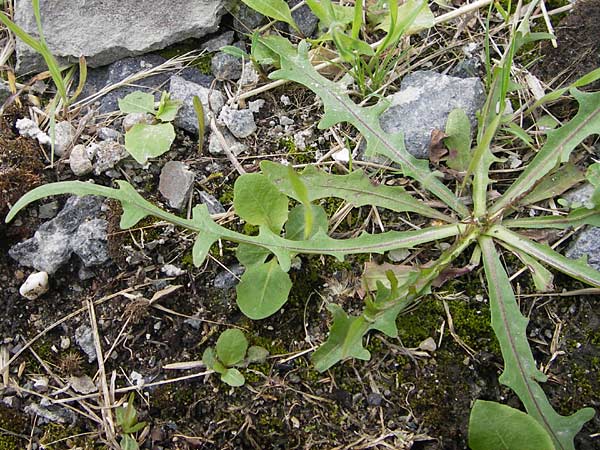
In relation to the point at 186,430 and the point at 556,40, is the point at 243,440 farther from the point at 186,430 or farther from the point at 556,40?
the point at 556,40

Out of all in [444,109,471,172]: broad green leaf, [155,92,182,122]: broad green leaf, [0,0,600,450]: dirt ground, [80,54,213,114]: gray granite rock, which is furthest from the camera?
[80,54,213,114]: gray granite rock

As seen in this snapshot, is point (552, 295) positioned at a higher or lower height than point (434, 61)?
lower

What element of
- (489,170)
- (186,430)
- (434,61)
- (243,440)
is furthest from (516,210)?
(186,430)

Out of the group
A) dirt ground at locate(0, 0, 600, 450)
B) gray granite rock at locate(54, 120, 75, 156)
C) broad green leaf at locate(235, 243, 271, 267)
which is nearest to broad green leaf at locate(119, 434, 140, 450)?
dirt ground at locate(0, 0, 600, 450)

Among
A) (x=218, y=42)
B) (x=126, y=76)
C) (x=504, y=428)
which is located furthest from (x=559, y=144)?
(x=126, y=76)

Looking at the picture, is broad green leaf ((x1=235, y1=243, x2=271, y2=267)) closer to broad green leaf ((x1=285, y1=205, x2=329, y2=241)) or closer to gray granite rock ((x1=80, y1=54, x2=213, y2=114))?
broad green leaf ((x1=285, y1=205, x2=329, y2=241))

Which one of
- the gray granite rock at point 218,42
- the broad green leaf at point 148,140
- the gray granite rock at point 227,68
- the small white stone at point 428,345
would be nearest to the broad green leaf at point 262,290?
the small white stone at point 428,345
